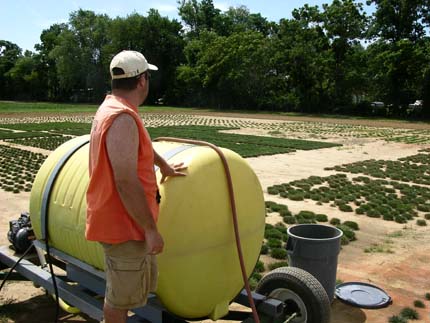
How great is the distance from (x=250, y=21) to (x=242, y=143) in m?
68.6

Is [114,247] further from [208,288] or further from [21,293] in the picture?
[21,293]

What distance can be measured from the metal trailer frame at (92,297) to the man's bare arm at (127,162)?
859 millimetres

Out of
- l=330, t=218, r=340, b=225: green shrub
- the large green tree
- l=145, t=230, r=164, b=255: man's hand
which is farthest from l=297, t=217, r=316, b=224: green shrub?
the large green tree

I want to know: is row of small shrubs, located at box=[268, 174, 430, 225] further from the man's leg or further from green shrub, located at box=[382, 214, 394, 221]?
the man's leg

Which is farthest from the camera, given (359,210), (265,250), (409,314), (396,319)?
(359,210)

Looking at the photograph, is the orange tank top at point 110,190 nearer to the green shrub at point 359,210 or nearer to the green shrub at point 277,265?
the green shrub at point 277,265

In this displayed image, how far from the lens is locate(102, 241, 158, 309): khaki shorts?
2594 millimetres

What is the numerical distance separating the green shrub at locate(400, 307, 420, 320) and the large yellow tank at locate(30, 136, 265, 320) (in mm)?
1702

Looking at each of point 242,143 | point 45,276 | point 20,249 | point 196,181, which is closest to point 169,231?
point 196,181

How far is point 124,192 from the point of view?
7.97ft

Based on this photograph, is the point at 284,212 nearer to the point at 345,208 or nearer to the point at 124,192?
the point at 345,208

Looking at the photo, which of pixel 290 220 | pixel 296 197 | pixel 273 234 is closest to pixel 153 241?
pixel 273 234

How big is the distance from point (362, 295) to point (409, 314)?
464 mm

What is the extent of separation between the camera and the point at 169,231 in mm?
2906
